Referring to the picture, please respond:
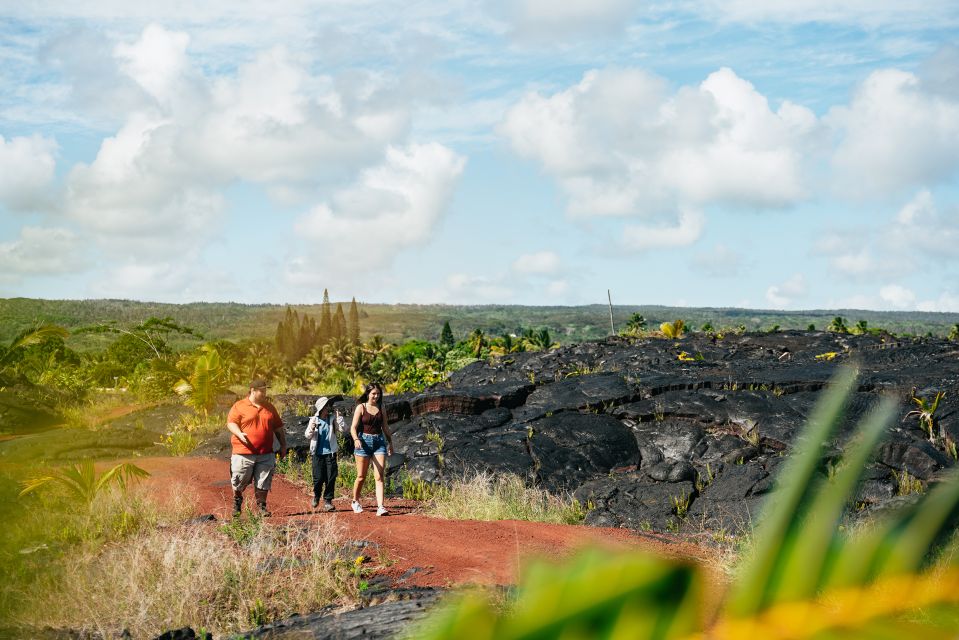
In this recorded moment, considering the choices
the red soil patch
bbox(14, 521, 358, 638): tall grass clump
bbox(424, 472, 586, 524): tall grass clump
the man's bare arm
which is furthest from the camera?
bbox(424, 472, 586, 524): tall grass clump

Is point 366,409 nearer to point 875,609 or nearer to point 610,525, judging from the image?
point 610,525

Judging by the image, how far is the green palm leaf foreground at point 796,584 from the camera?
34cm

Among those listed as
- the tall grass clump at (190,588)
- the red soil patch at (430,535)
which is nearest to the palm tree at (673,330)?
the red soil patch at (430,535)

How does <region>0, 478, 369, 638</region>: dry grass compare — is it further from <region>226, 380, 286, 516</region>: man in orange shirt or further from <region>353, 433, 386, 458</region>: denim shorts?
<region>353, 433, 386, 458</region>: denim shorts

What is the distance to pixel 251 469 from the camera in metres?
10.5

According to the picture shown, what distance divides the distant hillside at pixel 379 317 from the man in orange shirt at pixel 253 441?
26435mm

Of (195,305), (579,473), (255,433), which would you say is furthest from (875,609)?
(195,305)

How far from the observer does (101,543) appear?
8.90 meters

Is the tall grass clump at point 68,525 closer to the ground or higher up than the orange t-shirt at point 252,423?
closer to the ground

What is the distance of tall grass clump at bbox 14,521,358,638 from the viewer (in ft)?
20.8

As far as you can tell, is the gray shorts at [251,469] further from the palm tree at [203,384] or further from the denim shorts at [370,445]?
the palm tree at [203,384]

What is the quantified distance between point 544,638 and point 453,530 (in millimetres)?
9502

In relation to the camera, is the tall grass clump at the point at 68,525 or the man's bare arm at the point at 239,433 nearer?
the tall grass clump at the point at 68,525

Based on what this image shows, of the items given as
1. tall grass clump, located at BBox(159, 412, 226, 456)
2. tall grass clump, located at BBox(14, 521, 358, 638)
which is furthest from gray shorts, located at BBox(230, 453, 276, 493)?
tall grass clump, located at BBox(159, 412, 226, 456)
